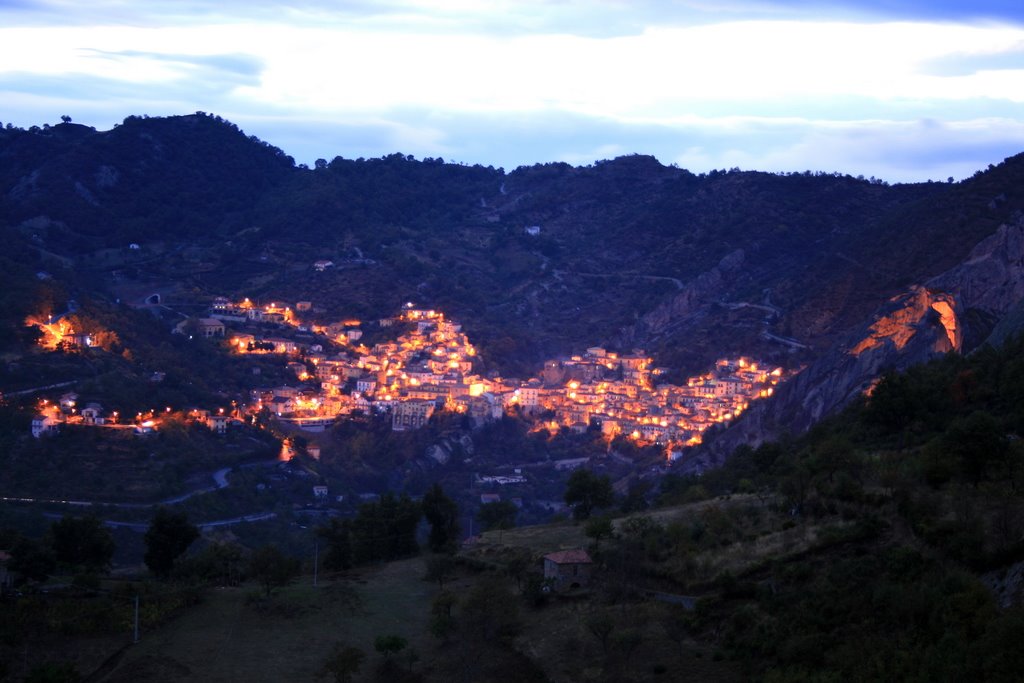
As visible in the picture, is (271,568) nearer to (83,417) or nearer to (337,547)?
(337,547)

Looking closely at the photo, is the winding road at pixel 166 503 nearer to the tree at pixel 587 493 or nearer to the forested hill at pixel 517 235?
the tree at pixel 587 493

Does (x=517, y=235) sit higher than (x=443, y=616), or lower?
higher

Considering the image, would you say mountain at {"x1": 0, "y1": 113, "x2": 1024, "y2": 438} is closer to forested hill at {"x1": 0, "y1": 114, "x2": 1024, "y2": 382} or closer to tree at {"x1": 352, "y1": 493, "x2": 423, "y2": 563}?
forested hill at {"x1": 0, "y1": 114, "x2": 1024, "y2": 382}

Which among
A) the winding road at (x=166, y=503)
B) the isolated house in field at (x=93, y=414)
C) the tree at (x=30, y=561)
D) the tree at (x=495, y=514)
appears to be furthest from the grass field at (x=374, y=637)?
the isolated house in field at (x=93, y=414)

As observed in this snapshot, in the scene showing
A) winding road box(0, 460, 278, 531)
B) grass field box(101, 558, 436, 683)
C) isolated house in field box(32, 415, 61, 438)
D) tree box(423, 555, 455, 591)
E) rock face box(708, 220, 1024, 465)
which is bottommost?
winding road box(0, 460, 278, 531)

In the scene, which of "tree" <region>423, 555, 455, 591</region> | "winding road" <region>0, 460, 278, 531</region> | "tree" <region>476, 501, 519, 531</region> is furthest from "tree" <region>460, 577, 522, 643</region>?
"winding road" <region>0, 460, 278, 531</region>

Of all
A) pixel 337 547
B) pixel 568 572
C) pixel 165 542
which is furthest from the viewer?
pixel 337 547

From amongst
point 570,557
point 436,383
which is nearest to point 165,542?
point 570,557
